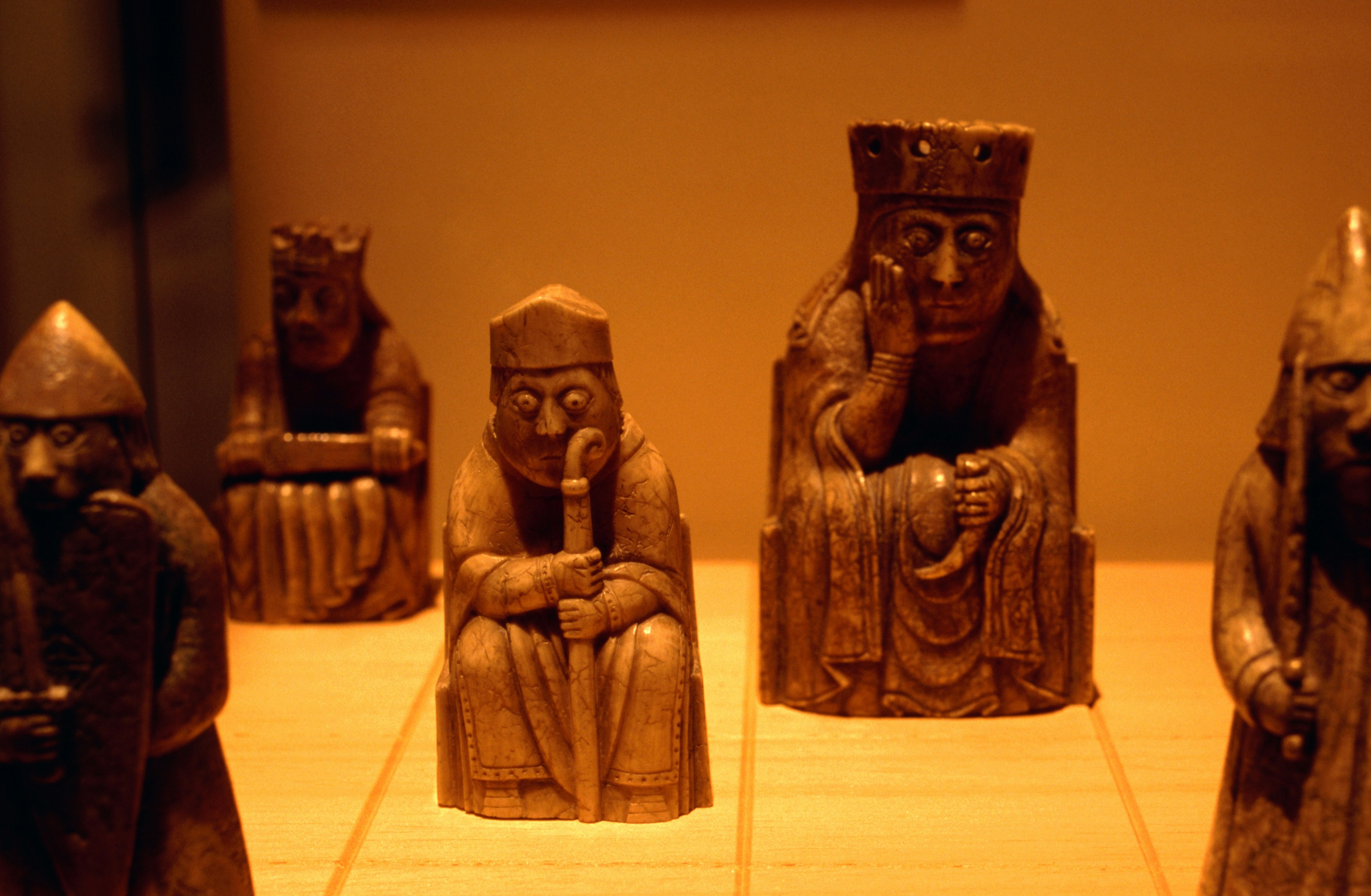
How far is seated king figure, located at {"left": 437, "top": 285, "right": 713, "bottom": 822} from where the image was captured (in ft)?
9.55

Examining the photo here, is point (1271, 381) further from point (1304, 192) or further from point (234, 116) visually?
point (234, 116)

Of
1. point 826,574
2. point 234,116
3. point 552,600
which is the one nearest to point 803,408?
point 826,574

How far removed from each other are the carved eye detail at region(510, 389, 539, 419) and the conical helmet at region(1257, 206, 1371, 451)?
1.30 metres

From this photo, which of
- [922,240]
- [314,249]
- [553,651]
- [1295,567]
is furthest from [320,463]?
[1295,567]

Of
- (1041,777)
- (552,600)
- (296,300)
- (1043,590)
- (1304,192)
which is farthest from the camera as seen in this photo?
(1304,192)

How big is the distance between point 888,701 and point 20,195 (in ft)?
9.37

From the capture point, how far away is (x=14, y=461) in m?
2.20

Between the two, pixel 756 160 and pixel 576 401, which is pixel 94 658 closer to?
pixel 576 401

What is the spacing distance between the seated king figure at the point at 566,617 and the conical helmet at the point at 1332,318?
47.0 inches

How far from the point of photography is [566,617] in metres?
2.93

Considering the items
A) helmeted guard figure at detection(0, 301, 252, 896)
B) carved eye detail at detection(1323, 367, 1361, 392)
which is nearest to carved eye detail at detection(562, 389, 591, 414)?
helmeted guard figure at detection(0, 301, 252, 896)

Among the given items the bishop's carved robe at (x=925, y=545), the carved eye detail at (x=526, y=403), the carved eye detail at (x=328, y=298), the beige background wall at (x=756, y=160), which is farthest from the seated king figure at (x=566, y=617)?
the beige background wall at (x=756, y=160)

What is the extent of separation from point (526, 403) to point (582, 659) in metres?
0.52

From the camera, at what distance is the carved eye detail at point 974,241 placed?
11.0ft
